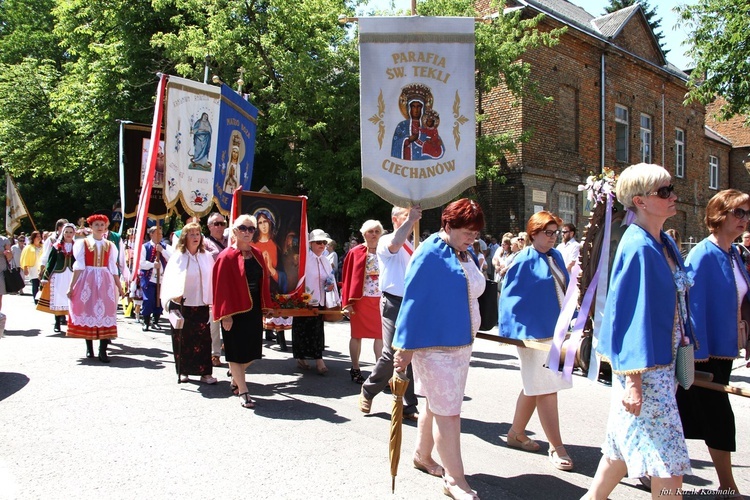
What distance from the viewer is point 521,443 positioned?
5.05 m

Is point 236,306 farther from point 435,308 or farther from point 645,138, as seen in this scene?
point 645,138

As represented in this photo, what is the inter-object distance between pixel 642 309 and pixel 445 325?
1.16 meters

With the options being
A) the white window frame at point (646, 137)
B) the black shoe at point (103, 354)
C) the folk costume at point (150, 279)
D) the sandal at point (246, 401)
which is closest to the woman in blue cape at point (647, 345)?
the sandal at point (246, 401)

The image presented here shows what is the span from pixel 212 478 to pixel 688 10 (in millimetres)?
14048

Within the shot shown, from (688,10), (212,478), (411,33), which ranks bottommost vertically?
(212,478)

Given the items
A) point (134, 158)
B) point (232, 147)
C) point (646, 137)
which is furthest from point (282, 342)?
point (646, 137)

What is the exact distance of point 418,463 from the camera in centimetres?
451

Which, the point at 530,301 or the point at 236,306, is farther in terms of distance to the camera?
the point at 236,306

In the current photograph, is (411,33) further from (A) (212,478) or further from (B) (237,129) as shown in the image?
(B) (237,129)

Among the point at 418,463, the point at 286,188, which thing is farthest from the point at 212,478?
the point at 286,188

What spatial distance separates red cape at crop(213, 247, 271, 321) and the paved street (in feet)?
3.12

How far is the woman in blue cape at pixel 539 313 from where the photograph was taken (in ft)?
15.5

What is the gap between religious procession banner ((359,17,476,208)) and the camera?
5152 millimetres

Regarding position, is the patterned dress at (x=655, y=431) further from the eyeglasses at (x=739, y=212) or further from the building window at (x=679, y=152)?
the building window at (x=679, y=152)
